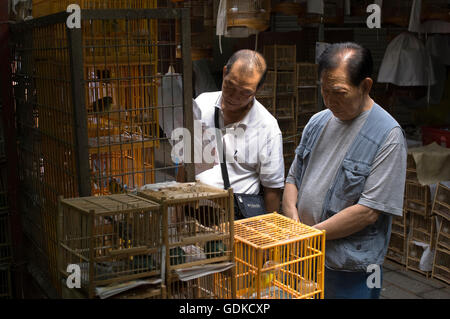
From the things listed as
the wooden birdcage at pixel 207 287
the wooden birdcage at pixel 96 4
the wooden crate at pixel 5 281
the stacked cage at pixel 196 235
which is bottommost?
the wooden crate at pixel 5 281

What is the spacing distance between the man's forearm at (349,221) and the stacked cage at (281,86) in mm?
4573

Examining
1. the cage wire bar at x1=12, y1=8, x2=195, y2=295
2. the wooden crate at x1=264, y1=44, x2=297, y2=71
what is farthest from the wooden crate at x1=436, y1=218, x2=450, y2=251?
the cage wire bar at x1=12, y1=8, x2=195, y2=295

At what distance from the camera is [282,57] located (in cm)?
718

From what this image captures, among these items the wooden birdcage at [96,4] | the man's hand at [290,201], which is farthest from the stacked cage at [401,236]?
the wooden birdcage at [96,4]

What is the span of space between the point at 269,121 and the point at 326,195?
67cm

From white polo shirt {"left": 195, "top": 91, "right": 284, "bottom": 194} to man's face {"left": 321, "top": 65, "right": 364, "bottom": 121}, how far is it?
555mm

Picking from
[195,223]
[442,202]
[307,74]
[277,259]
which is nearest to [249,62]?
[195,223]

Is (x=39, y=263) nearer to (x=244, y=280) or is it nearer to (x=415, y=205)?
(x=244, y=280)

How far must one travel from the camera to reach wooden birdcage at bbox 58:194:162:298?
5.76ft

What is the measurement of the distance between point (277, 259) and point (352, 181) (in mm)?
723

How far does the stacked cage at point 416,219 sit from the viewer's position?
5.27 metres

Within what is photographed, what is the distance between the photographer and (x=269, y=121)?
307 centimetres

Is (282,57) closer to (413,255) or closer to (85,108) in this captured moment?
(413,255)

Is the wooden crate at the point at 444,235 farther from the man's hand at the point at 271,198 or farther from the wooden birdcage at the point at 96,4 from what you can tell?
the wooden birdcage at the point at 96,4
